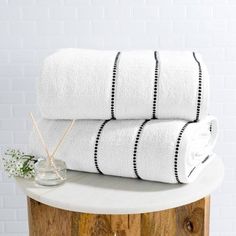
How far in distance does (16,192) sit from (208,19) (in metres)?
0.84

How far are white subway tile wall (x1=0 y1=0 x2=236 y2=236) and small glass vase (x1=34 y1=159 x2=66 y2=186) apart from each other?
530 mm

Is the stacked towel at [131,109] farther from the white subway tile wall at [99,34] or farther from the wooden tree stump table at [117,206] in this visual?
the white subway tile wall at [99,34]

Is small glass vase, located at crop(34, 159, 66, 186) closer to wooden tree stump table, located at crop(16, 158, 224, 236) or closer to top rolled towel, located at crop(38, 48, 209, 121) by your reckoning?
wooden tree stump table, located at crop(16, 158, 224, 236)

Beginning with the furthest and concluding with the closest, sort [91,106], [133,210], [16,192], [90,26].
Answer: [16,192] → [90,26] → [91,106] → [133,210]

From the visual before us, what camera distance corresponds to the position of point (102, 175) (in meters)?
1.11

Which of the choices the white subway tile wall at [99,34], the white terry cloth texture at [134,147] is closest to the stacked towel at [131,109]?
the white terry cloth texture at [134,147]

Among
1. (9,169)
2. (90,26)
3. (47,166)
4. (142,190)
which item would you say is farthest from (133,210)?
(90,26)

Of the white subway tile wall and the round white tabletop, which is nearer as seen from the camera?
the round white tabletop

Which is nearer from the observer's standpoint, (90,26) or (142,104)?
(142,104)

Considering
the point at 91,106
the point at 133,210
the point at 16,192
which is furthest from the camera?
the point at 16,192

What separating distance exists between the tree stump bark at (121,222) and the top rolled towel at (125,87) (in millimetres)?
213

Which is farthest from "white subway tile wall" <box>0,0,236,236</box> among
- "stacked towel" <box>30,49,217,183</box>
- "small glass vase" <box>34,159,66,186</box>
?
"small glass vase" <box>34,159,66,186</box>

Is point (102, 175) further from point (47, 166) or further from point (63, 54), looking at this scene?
point (63, 54)

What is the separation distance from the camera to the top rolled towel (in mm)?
1028
